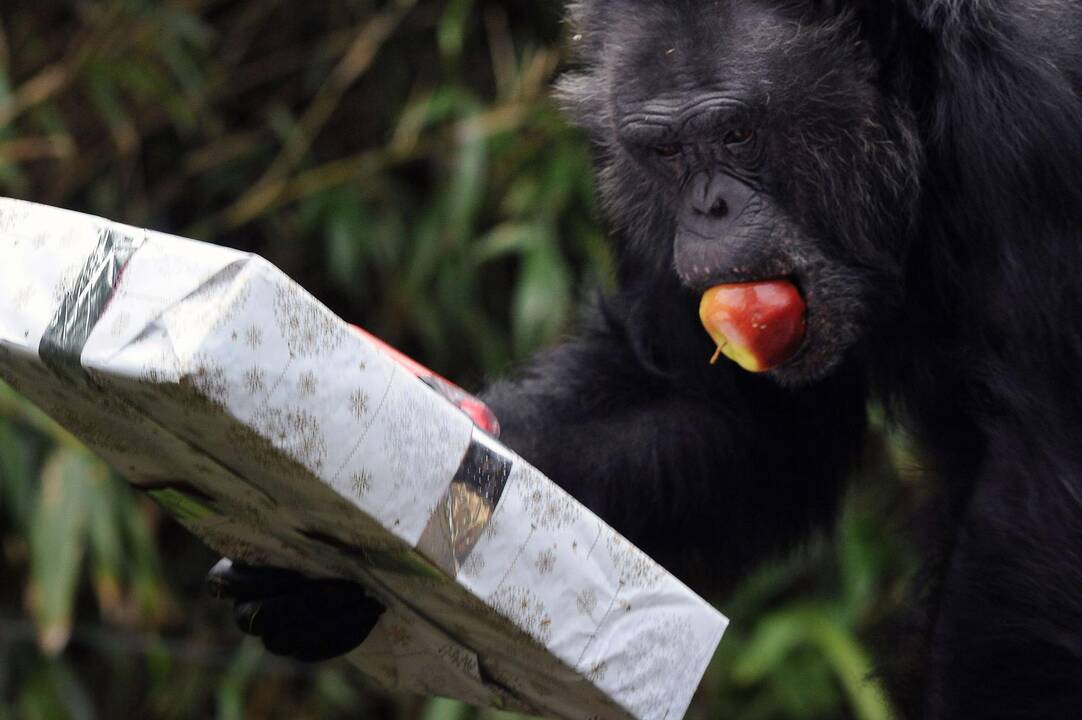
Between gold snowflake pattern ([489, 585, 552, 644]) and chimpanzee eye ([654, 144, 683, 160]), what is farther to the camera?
chimpanzee eye ([654, 144, 683, 160])

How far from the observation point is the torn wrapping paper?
1136 mm

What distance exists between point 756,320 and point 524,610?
2.04 feet

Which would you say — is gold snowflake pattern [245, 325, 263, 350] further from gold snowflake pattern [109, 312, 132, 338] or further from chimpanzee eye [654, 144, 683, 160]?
chimpanzee eye [654, 144, 683, 160]

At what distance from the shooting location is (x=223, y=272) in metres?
1.13

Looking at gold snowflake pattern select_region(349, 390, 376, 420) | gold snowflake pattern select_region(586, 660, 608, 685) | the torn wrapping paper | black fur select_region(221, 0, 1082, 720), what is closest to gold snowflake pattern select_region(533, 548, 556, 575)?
the torn wrapping paper

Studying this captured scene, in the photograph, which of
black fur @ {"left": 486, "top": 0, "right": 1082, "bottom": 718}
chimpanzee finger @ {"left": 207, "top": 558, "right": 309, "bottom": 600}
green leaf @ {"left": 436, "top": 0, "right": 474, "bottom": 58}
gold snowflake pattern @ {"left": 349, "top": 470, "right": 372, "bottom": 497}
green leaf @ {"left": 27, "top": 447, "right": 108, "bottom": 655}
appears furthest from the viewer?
green leaf @ {"left": 436, "top": 0, "right": 474, "bottom": 58}

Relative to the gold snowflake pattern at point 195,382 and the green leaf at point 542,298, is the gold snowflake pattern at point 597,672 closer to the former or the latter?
the gold snowflake pattern at point 195,382

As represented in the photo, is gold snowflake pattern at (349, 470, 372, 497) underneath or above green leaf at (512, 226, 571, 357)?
above

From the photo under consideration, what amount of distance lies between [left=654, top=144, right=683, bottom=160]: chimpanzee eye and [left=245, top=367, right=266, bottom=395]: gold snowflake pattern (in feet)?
2.81

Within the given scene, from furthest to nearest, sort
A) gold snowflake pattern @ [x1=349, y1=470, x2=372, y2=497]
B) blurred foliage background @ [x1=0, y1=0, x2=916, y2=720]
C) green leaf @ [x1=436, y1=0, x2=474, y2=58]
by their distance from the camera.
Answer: green leaf @ [x1=436, y1=0, x2=474, y2=58], blurred foliage background @ [x1=0, y1=0, x2=916, y2=720], gold snowflake pattern @ [x1=349, y1=470, x2=372, y2=497]

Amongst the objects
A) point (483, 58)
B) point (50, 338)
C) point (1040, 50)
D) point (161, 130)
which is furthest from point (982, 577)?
point (161, 130)

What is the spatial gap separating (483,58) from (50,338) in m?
3.18

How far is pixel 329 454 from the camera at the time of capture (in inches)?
46.8

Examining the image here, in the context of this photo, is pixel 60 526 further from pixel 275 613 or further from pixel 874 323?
pixel 874 323
